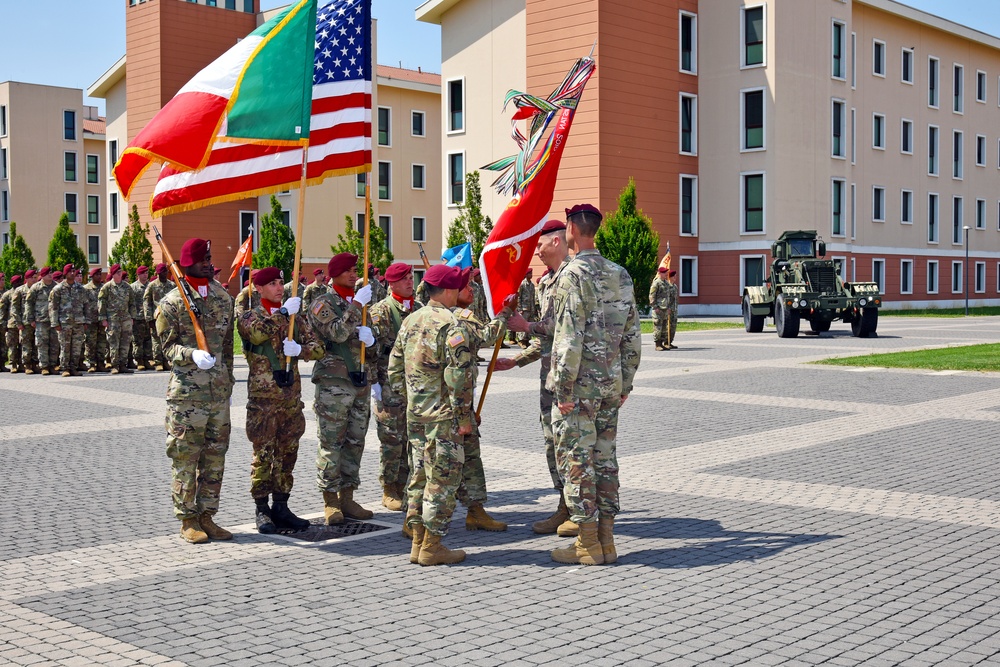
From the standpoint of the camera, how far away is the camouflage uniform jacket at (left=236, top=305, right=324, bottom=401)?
7.89 m

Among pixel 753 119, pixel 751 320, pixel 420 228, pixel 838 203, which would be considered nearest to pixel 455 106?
pixel 420 228

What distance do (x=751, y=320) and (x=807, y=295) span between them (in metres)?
3.25

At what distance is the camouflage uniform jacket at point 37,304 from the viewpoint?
2227 centimetres

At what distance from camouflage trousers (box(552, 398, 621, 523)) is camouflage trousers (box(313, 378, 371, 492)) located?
1.80m

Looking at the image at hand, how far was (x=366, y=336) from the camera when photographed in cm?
810

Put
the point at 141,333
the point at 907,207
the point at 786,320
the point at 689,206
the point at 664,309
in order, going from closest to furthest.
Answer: the point at 141,333
the point at 664,309
the point at 786,320
the point at 689,206
the point at 907,207

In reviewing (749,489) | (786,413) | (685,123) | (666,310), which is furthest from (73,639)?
(685,123)

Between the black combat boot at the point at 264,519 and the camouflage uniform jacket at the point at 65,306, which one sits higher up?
the camouflage uniform jacket at the point at 65,306

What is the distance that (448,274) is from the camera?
7281mm

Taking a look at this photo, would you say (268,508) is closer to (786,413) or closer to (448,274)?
(448,274)

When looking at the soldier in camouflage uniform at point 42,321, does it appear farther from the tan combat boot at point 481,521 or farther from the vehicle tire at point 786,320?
the vehicle tire at point 786,320

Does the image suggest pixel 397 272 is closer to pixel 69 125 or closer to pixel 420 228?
pixel 420 228

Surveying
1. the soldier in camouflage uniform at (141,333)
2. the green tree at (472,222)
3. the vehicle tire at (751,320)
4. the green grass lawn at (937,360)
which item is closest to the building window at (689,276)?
the green tree at (472,222)

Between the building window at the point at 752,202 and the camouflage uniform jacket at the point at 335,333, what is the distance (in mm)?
42324
